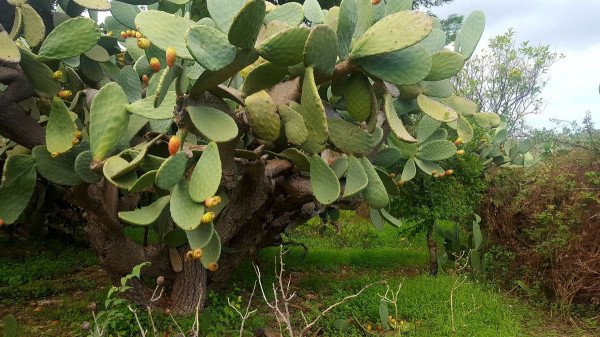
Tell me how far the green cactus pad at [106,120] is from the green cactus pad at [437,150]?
208 centimetres

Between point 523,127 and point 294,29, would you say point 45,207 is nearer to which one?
point 294,29

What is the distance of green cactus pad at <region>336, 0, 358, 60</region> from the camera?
1.88 metres

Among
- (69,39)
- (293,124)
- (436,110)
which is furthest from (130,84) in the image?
(436,110)

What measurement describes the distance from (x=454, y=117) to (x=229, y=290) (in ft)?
7.59

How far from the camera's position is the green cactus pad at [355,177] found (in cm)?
225

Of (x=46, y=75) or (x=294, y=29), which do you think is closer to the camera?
(x=294, y=29)

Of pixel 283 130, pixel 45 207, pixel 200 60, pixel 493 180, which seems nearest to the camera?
pixel 200 60

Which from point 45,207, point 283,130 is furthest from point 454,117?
point 45,207

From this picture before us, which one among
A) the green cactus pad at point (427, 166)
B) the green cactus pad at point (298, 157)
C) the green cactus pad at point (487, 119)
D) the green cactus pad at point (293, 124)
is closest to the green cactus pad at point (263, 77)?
the green cactus pad at point (293, 124)

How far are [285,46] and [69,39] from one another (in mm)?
1074

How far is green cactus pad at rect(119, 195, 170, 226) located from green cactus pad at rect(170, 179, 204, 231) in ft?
0.84

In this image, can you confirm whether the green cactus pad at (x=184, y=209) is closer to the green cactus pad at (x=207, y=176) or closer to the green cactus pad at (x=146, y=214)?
the green cactus pad at (x=207, y=176)

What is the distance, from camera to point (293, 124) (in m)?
2.01

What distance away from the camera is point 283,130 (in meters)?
2.18
